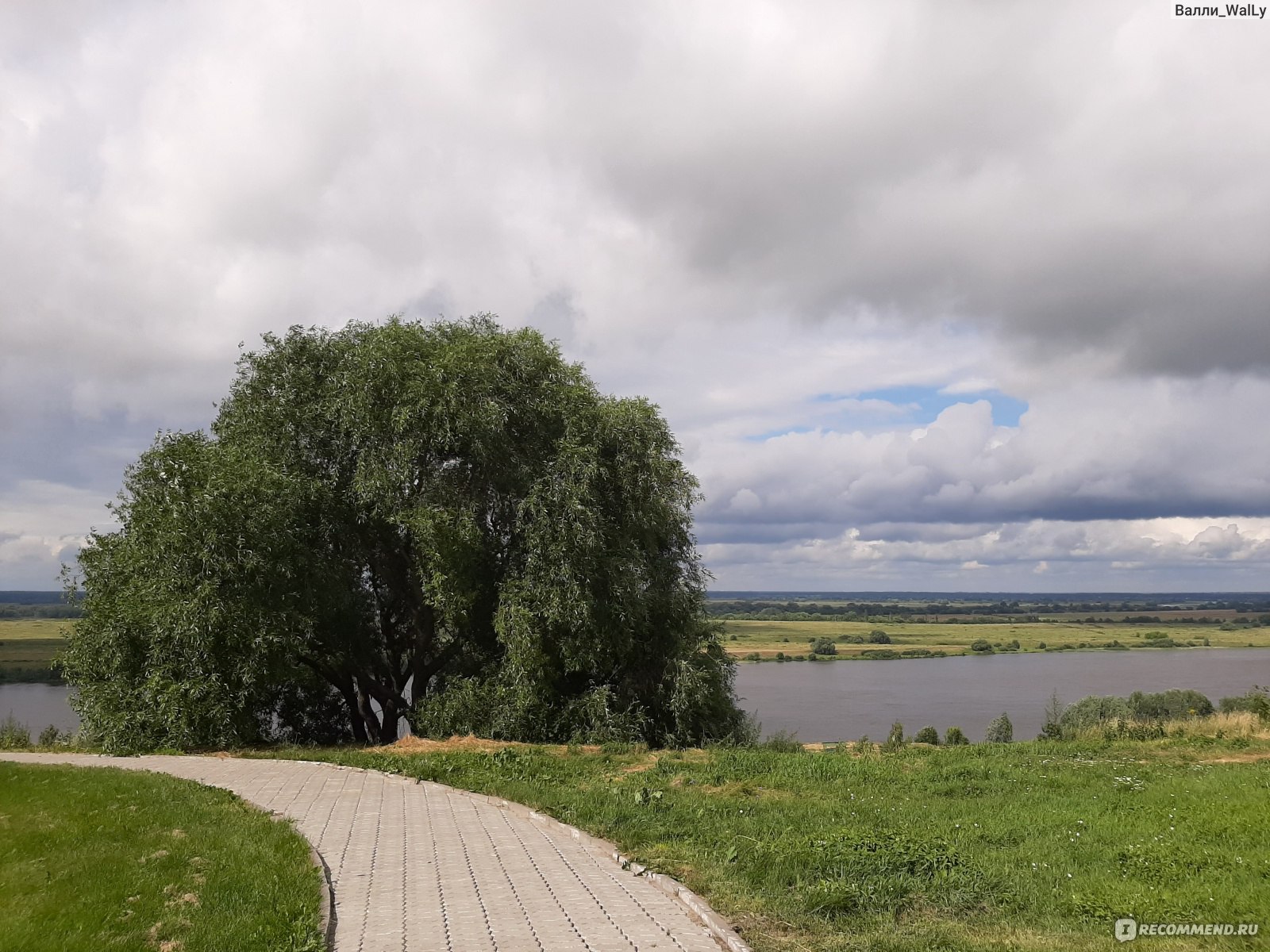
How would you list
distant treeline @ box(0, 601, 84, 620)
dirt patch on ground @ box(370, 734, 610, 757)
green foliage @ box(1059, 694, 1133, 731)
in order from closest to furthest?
dirt patch on ground @ box(370, 734, 610, 757) → green foliage @ box(1059, 694, 1133, 731) → distant treeline @ box(0, 601, 84, 620)

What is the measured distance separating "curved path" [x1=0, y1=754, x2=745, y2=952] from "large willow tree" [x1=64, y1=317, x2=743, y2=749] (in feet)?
17.2

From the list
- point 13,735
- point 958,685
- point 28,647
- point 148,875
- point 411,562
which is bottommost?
point 958,685

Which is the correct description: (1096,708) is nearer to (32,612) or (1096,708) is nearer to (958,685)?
(958,685)

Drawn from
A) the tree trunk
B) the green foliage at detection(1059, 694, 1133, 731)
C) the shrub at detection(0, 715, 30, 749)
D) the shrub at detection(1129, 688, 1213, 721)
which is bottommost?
the shrub at detection(1129, 688, 1213, 721)

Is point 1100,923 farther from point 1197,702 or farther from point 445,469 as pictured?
point 1197,702

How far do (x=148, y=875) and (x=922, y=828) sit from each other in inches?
277

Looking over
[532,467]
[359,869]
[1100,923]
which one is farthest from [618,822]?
[532,467]

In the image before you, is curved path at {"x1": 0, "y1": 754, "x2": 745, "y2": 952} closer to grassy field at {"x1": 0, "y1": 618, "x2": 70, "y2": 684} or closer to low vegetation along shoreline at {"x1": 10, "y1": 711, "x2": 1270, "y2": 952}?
low vegetation along shoreline at {"x1": 10, "y1": 711, "x2": 1270, "y2": 952}

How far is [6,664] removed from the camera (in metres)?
52.0

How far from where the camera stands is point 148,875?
22.7 feet

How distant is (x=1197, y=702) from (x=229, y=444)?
105 feet

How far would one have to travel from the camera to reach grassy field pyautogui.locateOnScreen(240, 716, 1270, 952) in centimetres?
629

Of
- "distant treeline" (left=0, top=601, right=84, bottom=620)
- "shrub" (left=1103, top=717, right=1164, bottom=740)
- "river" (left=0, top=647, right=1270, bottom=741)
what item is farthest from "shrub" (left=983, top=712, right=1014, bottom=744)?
"distant treeline" (left=0, top=601, right=84, bottom=620)

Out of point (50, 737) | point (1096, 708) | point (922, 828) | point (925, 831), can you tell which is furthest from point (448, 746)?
point (1096, 708)
